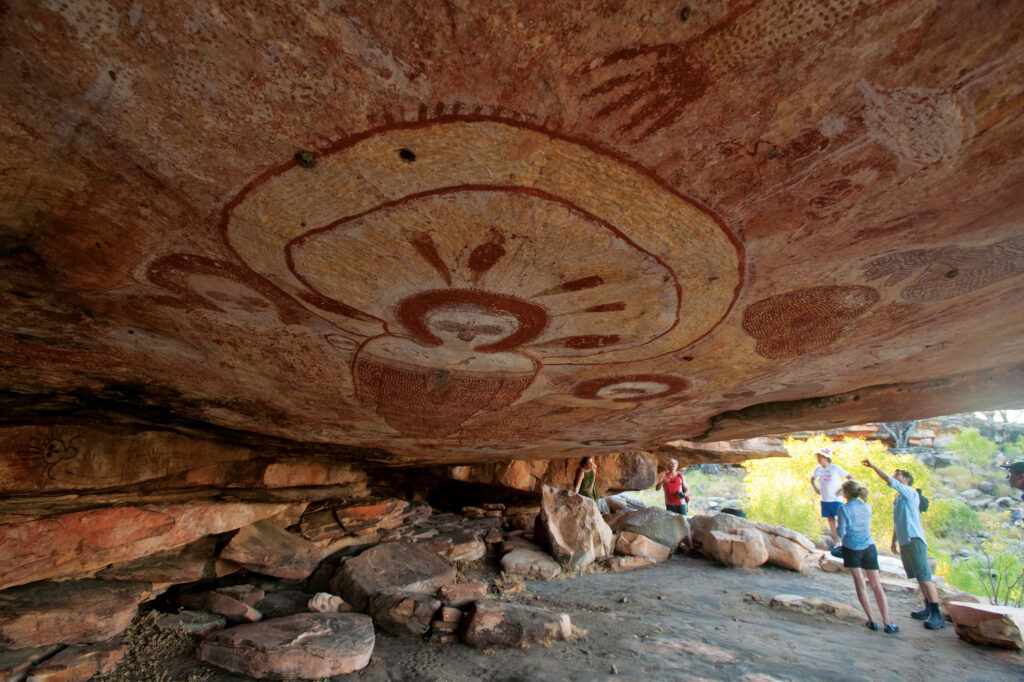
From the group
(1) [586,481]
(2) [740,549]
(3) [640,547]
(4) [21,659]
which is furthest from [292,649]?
(2) [740,549]

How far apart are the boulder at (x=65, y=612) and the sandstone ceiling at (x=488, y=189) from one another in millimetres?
1681

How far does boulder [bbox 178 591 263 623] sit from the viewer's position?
4.71 meters

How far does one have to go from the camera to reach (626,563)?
24.6 ft

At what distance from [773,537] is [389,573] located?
21.7ft

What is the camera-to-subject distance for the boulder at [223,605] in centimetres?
471

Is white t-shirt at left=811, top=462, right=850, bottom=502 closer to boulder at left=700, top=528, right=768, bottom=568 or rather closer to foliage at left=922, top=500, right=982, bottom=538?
boulder at left=700, top=528, right=768, bottom=568

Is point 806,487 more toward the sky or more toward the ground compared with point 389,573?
more toward the sky

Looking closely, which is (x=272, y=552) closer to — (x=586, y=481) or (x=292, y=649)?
(x=292, y=649)

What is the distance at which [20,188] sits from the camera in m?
1.73

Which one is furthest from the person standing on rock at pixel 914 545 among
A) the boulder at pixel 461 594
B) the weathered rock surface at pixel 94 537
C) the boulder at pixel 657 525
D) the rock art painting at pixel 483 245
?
the weathered rock surface at pixel 94 537

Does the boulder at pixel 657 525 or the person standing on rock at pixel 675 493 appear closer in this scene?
the boulder at pixel 657 525

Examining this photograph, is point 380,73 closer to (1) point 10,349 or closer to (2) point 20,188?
(2) point 20,188

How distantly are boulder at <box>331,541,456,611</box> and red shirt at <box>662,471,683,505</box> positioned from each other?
17.9ft

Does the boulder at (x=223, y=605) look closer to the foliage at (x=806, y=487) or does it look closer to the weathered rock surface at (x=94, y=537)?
the weathered rock surface at (x=94, y=537)
